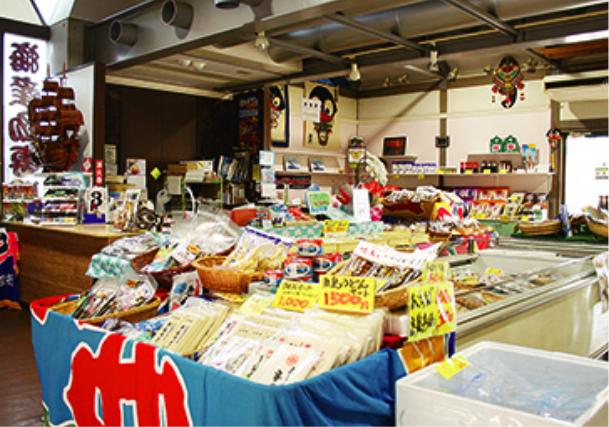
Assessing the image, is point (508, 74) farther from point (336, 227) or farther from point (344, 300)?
point (344, 300)

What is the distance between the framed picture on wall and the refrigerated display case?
23.0ft

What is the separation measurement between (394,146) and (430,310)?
961 centimetres

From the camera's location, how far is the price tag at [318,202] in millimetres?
4773

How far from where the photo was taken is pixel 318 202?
4859 mm

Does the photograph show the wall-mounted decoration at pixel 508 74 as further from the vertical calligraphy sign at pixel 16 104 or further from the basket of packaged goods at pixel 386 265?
the vertical calligraphy sign at pixel 16 104

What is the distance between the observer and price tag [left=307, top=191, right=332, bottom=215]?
188 inches

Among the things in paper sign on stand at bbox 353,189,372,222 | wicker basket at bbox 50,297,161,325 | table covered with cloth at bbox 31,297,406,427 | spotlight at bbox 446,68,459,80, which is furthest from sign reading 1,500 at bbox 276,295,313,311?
spotlight at bbox 446,68,459,80

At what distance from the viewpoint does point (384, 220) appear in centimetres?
540

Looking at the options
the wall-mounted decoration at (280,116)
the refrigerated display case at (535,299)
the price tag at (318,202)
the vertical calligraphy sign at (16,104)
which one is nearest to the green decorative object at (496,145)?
the wall-mounted decoration at (280,116)

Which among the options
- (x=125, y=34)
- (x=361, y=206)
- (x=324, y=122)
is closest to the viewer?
(x=361, y=206)

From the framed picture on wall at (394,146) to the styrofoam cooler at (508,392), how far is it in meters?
9.34

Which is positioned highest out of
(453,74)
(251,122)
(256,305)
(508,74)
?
(453,74)

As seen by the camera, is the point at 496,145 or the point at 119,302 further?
the point at 496,145

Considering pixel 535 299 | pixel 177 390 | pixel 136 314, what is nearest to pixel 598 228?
pixel 535 299
